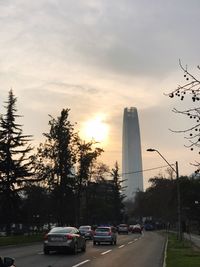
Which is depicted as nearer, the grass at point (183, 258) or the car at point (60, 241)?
the grass at point (183, 258)

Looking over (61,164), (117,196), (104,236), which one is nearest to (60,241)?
(104,236)

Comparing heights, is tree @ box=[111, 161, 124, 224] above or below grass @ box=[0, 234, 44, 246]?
above

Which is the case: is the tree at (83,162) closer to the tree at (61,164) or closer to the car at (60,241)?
the tree at (61,164)

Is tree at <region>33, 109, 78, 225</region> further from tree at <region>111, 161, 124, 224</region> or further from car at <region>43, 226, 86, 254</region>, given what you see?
tree at <region>111, 161, 124, 224</region>

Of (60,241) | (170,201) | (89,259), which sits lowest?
(89,259)

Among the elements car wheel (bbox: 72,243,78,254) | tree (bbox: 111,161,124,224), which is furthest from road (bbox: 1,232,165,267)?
tree (bbox: 111,161,124,224)

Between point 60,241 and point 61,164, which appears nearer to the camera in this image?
point 60,241

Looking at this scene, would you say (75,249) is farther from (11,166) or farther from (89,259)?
(11,166)

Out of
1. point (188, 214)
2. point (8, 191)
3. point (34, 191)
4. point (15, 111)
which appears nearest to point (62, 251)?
point (8, 191)

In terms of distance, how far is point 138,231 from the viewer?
96.1 m

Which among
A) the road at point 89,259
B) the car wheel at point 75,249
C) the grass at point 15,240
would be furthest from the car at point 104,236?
the car wheel at point 75,249

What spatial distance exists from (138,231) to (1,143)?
127 ft

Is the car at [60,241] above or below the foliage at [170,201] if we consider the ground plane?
below

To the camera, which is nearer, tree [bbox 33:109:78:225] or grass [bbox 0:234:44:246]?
grass [bbox 0:234:44:246]
